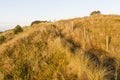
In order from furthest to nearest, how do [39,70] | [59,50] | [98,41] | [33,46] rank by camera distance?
Result: [98,41]
[33,46]
[59,50]
[39,70]

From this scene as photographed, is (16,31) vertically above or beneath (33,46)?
beneath

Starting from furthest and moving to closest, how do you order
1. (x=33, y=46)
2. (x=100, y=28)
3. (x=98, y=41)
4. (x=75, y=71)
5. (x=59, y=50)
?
(x=100, y=28) → (x=98, y=41) → (x=33, y=46) → (x=59, y=50) → (x=75, y=71)

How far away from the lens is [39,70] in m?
14.1

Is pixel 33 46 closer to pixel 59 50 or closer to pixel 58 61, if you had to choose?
pixel 59 50

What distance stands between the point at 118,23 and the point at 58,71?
82.3ft

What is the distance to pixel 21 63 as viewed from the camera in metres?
14.6

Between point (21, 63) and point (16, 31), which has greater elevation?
point (21, 63)

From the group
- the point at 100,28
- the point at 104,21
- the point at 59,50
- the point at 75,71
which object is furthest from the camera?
the point at 104,21

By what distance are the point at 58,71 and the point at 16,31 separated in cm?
3040

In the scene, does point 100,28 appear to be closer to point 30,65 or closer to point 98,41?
point 98,41

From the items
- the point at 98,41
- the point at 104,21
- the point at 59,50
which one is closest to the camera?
the point at 59,50

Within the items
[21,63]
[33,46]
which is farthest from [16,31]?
[21,63]

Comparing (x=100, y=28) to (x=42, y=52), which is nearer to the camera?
(x=42, y=52)

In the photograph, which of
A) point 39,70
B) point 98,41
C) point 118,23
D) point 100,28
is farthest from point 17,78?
point 118,23
